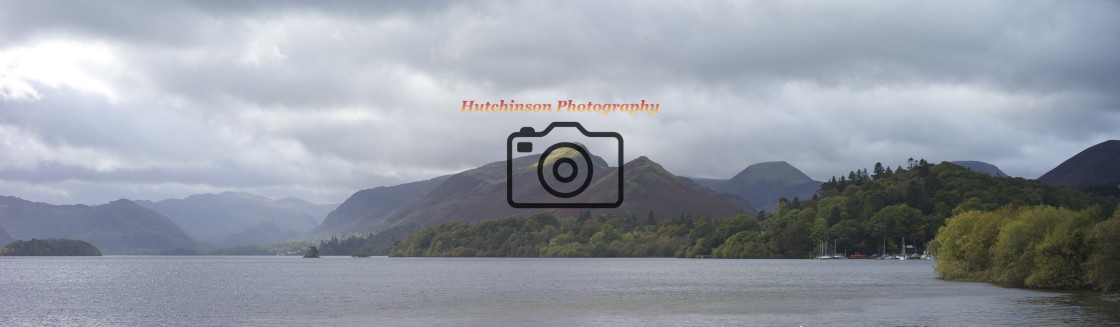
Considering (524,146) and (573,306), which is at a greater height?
(524,146)

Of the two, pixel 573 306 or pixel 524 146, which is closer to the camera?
pixel 524 146

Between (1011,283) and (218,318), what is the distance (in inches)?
4251

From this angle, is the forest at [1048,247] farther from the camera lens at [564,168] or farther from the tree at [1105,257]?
the camera lens at [564,168]

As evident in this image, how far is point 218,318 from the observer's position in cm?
9606

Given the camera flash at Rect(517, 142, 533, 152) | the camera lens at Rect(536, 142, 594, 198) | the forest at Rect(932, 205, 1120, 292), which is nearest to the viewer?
the camera lens at Rect(536, 142, 594, 198)

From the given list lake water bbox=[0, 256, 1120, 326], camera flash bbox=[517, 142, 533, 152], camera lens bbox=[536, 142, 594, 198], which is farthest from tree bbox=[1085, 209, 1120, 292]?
camera flash bbox=[517, 142, 533, 152]

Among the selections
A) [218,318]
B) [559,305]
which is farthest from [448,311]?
[218,318]

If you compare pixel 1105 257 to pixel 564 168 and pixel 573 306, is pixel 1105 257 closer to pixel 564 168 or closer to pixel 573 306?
pixel 573 306

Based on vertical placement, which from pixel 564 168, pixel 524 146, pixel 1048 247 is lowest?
pixel 1048 247

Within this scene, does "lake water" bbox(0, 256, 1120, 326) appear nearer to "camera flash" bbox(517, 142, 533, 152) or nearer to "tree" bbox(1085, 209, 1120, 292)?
"tree" bbox(1085, 209, 1120, 292)

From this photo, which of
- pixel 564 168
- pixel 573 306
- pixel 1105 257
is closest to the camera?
pixel 564 168

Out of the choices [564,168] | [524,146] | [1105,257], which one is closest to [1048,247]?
[1105,257]

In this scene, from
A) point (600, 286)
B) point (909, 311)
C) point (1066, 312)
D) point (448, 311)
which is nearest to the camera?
point (1066, 312)

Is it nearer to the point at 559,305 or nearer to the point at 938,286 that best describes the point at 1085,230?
the point at 938,286
